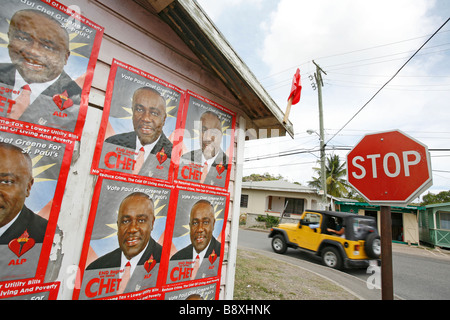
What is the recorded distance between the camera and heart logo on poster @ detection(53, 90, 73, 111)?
1569mm

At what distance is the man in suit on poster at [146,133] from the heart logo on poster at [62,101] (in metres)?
0.36

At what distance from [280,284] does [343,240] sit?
119 inches

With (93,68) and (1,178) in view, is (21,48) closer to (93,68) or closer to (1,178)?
(93,68)

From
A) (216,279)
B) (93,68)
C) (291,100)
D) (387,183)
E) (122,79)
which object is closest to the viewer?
(93,68)

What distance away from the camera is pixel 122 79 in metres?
1.91

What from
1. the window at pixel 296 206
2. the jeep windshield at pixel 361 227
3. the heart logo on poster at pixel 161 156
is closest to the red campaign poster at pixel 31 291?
the heart logo on poster at pixel 161 156

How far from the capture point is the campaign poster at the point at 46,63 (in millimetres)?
1405

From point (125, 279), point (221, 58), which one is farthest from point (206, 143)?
point (125, 279)

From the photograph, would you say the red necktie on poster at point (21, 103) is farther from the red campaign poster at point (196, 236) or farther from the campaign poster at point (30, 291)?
the red campaign poster at point (196, 236)

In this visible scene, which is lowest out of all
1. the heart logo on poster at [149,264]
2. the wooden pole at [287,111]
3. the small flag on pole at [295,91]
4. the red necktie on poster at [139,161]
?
the heart logo on poster at [149,264]

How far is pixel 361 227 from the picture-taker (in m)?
7.40

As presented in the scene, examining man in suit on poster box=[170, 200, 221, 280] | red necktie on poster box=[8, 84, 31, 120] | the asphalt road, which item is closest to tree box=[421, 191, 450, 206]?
the asphalt road
